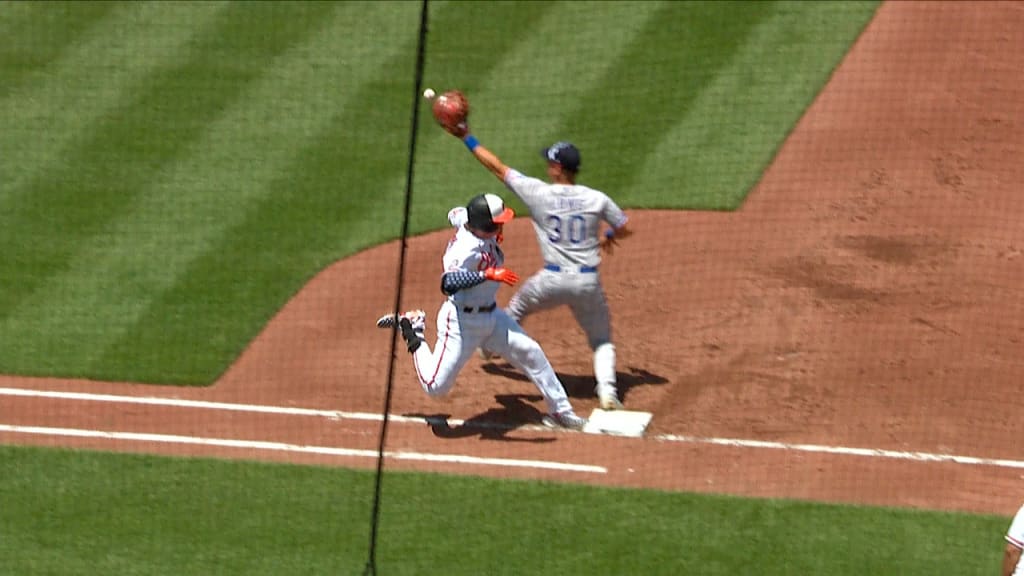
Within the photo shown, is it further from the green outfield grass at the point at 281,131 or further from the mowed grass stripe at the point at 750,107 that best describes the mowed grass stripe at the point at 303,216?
the mowed grass stripe at the point at 750,107

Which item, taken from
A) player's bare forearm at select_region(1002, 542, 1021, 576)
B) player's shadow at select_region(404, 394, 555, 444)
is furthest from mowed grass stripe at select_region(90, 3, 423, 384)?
player's bare forearm at select_region(1002, 542, 1021, 576)

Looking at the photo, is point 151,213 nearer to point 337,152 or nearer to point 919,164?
point 337,152

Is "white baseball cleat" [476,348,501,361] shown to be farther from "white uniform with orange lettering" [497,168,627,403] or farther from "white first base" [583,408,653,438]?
"white first base" [583,408,653,438]

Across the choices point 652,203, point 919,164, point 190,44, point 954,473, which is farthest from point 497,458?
point 190,44

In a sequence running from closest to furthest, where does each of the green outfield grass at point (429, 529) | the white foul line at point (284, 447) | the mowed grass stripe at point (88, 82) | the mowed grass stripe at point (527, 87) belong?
the green outfield grass at point (429, 529), the white foul line at point (284, 447), the mowed grass stripe at point (527, 87), the mowed grass stripe at point (88, 82)

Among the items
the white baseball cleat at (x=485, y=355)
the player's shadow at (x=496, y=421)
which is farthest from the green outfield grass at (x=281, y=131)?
the player's shadow at (x=496, y=421)

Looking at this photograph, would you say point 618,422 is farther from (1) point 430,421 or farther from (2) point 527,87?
(2) point 527,87

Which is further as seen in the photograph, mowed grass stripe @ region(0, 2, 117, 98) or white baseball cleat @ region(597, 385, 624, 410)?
mowed grass stripe @ region(0, 2, 117, 98)
